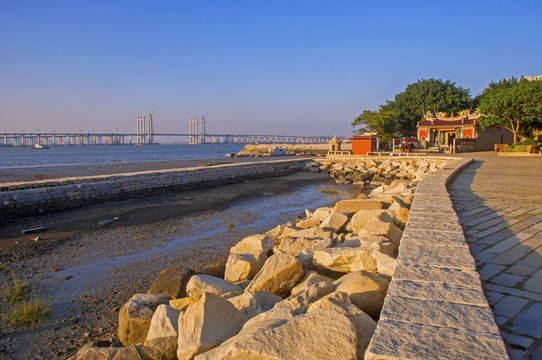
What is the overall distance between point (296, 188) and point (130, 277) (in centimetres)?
1231

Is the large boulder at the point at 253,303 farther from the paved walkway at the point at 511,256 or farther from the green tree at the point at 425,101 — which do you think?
the green tree at the point at 425,101

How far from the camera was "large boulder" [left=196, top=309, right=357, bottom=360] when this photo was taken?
1.87m

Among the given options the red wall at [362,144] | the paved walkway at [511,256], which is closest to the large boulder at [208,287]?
the paved walkway at [511,256]

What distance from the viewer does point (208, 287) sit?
380 centimetres

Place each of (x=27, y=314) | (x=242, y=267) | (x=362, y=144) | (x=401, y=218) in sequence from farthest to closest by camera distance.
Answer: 1. (x=362, y=144)
2. (x=401, y=218)
3. (x=242, y=267)
4. (x=27, y=314)

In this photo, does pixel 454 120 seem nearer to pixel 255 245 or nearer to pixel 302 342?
pixel 255 245

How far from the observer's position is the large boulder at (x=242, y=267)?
14.9 feet

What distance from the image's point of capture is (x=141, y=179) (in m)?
15.0

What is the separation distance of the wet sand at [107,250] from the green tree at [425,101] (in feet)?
129

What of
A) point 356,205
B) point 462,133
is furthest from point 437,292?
point 462,133

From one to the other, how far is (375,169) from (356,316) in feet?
70.6

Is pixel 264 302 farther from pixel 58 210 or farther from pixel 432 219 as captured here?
pixel 58 210

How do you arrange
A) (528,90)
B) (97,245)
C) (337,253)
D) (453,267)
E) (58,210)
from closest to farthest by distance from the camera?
(453,267) < (337,253) < (97,245) < (58,210) < (528,90)

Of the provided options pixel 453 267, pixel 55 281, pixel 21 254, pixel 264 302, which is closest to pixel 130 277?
pixel 55 281
